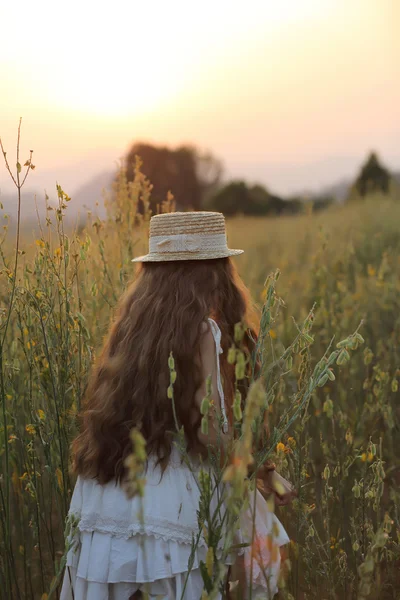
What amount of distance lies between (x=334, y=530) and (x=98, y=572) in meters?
1.08

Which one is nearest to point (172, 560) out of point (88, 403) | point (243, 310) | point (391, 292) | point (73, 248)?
point (88, 403)

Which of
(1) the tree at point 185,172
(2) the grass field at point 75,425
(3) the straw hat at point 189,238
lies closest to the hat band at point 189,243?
(3) the straw hat at point 189,238

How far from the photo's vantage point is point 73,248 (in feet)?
6.11

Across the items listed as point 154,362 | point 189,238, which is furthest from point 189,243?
point 154,362

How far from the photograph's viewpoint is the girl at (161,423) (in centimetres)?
155

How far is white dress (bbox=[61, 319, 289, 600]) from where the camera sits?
1.54 meters

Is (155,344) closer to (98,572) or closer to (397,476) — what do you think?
(98,572)

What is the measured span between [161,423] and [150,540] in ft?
0.94

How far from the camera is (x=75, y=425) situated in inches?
78.4

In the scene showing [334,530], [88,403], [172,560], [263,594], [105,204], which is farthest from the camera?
[105,204]

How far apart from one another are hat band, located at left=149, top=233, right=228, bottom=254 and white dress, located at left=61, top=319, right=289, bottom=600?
0.79 ft

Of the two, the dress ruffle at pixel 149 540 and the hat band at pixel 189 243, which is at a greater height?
the hat band at pixel 189 243

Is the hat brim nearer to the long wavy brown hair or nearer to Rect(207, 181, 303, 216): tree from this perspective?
the long wavy brown hair

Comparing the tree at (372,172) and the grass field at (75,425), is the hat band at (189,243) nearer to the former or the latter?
the grass field at (75,425)
